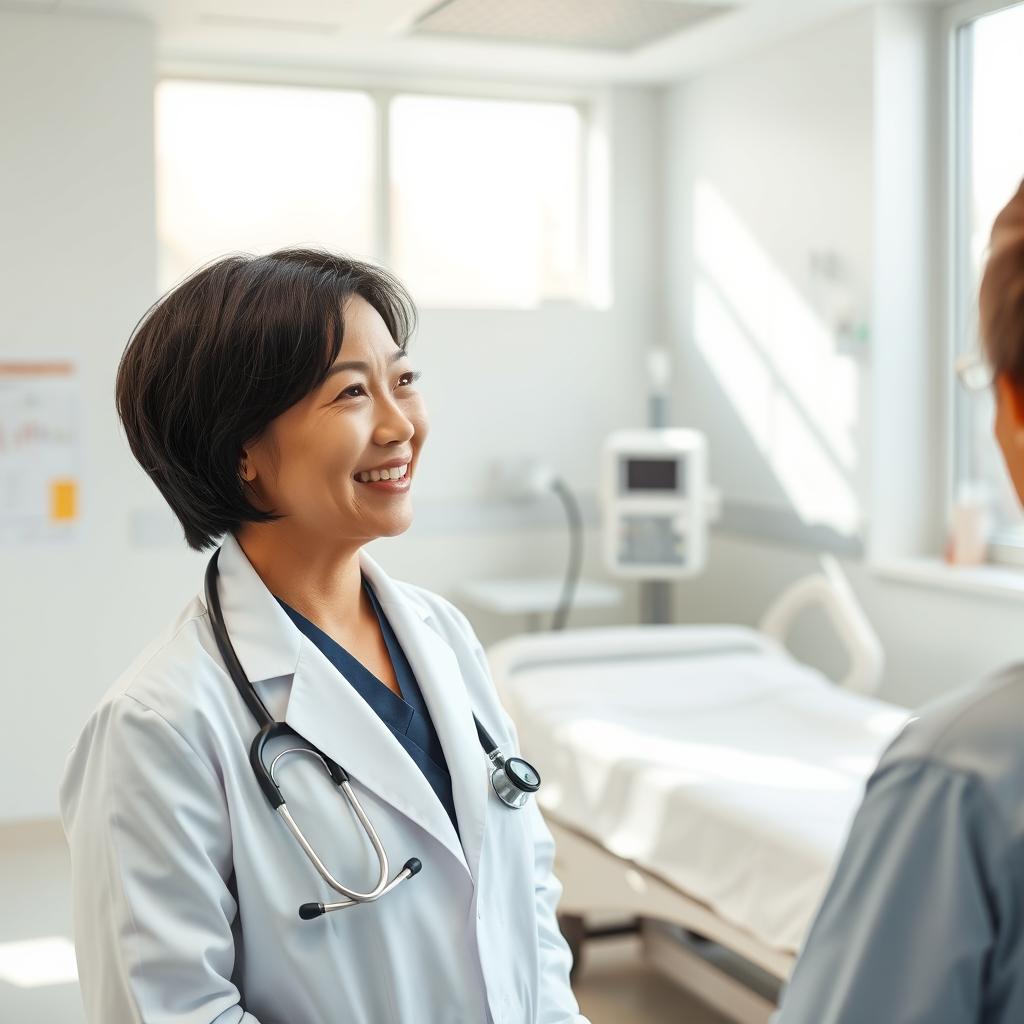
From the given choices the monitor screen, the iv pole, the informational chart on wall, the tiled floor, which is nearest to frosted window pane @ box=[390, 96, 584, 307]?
the iv pole

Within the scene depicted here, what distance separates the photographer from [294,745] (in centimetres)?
122

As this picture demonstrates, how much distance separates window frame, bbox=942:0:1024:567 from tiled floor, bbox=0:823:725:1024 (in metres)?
1.55

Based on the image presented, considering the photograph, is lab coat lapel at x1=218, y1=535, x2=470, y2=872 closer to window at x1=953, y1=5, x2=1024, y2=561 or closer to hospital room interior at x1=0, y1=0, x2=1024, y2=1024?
hospital room interior at x1=0, y1=0, x2=1024, y2=1024

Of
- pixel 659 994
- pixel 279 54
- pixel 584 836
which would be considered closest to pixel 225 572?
pixel 584 836

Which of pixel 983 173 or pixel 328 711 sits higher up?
pixel 983 173

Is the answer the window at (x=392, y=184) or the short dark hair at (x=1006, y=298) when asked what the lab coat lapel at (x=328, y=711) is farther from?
the window at (x=392, y=184)

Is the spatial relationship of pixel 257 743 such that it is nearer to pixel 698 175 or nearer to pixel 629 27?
pixel 629 27

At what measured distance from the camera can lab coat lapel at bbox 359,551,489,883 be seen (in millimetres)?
1302

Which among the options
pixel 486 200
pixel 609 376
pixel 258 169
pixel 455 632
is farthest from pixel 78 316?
pixel 455 632

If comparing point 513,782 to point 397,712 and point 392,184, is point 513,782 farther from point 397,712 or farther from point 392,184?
point 392,184

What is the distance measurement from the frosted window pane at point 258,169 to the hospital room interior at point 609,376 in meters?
0.01

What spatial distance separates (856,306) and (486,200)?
154 centimetres

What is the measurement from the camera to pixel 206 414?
1274 mm

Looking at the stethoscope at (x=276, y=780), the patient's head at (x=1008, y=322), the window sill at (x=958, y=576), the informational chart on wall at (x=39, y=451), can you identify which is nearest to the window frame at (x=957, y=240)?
the window sill at (x=958, y=576)
